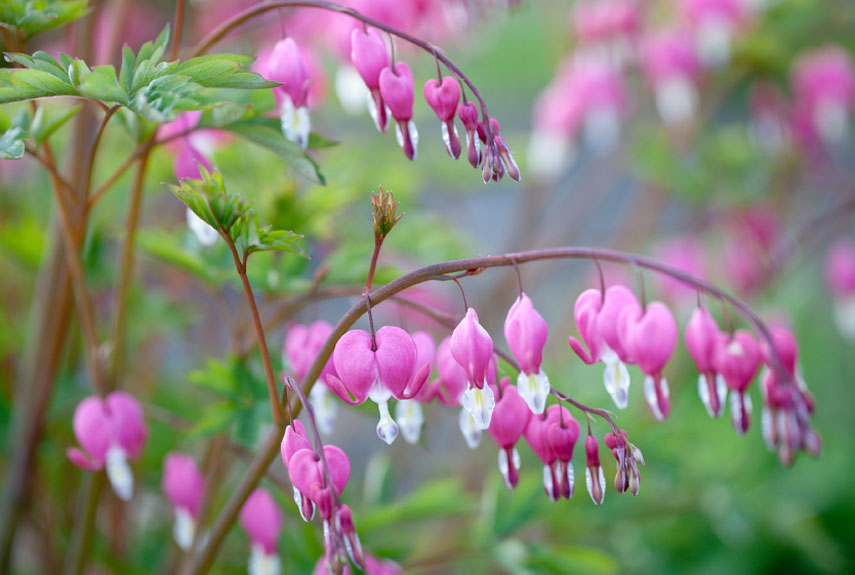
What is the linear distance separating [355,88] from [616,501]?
2.67 ft

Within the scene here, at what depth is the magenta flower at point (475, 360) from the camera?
0.53m

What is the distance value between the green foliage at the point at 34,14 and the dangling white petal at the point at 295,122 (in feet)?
0.58

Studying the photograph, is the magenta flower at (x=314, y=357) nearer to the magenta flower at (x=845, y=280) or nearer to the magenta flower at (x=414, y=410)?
the magenta flower at (x=414, y=410)

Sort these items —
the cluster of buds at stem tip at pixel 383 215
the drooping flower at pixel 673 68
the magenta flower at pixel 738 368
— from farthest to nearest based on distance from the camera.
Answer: the drooping flower at pixel 673 68
the magenta flower at pixel 738 368
the cluster of buds at stem tip at pixel 383 215

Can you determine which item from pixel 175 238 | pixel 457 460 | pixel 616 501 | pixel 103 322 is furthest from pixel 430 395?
pixel 457 460

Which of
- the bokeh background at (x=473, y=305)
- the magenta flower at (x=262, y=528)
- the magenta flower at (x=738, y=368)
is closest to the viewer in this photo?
the magenta flower at (x=738, y=368)

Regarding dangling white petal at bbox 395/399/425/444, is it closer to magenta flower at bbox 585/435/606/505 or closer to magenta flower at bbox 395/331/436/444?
magenta flower at bbox 395/331/436/444

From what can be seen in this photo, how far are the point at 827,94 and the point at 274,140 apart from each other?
167cm

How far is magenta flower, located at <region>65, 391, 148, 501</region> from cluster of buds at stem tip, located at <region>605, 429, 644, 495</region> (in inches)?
17.0

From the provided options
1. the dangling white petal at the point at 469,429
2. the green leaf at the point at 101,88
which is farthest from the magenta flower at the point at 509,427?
the green leaf at the point at 101,88

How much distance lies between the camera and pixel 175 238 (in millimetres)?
927

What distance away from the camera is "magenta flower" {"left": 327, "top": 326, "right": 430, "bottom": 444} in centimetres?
53

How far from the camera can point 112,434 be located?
0.71 metres

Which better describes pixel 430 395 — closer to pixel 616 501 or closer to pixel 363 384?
pixel 363 384
